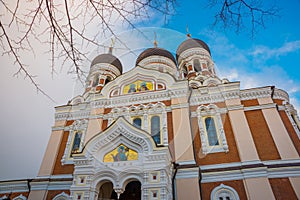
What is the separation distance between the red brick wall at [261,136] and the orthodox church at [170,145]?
4cm

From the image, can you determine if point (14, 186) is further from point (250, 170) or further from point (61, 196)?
point (250, 170)

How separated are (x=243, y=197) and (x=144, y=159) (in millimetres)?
4080

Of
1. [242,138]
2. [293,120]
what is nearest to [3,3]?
[242,138]

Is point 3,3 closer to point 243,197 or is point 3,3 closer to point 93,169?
point 93,169

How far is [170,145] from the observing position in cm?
931

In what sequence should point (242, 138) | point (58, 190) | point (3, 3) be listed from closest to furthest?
point (3, 3) → point (242, 138) → point (58, 190)

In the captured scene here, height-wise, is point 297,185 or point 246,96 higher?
point 246,96

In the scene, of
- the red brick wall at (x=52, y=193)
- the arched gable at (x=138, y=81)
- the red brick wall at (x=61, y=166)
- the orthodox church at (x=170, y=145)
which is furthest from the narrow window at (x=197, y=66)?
the red brick wall at (x=52, y=193)

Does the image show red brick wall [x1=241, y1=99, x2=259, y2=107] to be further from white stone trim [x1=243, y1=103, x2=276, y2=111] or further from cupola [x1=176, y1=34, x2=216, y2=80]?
cupola [x1=176, y1=34, x2=216, y2=80]

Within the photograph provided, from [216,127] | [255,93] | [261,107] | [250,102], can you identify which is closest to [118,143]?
[216,127]

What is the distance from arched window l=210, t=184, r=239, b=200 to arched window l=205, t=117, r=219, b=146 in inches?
78.5

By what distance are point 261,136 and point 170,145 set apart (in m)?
4.26

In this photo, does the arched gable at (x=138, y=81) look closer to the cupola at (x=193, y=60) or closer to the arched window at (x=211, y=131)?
the arched window at (x=211, y=131)

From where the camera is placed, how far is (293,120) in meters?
10.2
